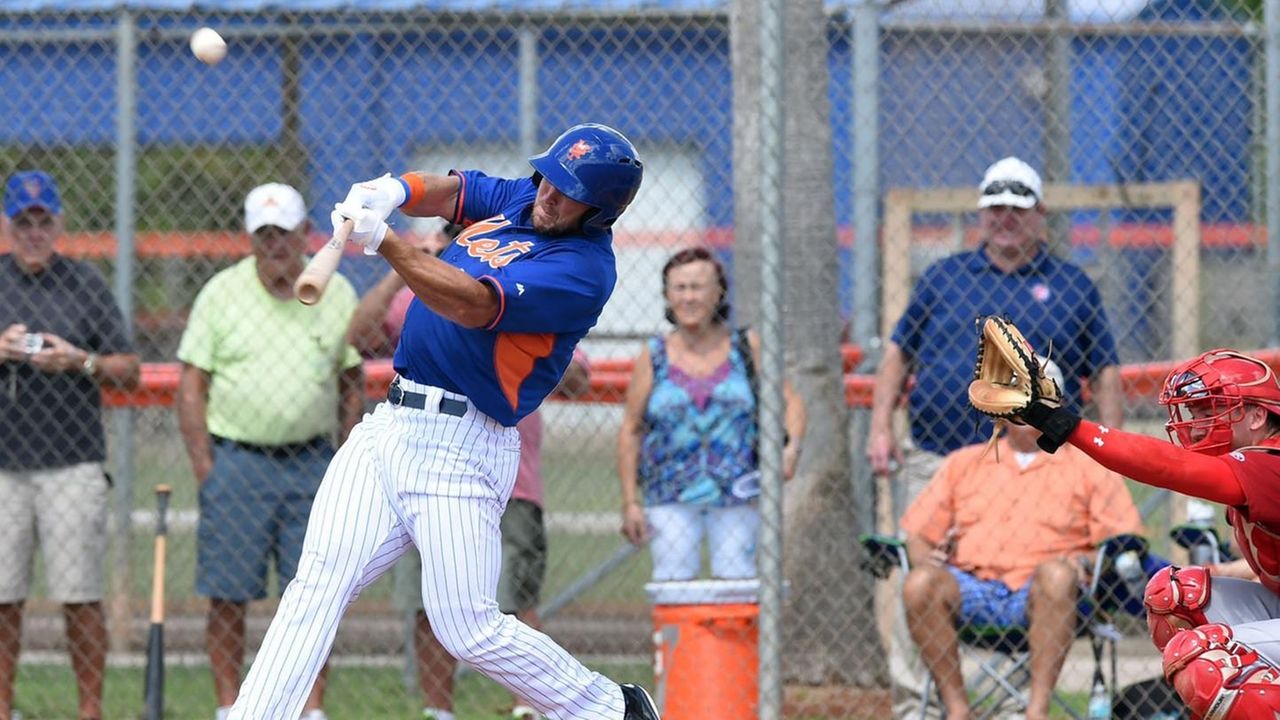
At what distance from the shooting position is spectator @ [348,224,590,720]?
6.16 metres

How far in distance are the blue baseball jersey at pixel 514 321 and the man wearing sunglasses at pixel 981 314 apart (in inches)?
76.1

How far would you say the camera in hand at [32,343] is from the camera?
20.4 feet

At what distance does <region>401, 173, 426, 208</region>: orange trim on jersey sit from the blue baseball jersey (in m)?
A: 0.15

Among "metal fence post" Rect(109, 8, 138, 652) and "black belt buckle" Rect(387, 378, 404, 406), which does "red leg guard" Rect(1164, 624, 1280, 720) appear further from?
"metal fence post" Rect(109, 8, 138, 652)

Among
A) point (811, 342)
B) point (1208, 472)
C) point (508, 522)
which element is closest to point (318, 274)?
point (1208, 472)

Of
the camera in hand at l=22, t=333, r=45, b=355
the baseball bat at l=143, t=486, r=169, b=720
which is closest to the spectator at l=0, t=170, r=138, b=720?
the camera in hand at l=22, t=333, r=45, b=355

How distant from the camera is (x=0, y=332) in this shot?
6.40 metres

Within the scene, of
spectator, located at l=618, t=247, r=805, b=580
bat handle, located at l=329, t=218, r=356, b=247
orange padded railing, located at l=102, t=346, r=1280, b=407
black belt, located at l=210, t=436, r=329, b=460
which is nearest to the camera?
bat handle, located at l=329, t=218, r=356, b=247

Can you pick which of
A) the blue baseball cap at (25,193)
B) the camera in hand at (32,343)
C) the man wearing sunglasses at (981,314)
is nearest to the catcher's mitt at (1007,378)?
the man wearing sunglasses at (981,314)

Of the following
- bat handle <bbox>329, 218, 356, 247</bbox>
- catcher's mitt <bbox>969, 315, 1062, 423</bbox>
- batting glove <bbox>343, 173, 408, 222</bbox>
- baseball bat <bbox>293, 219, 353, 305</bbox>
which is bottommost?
catcher's mitt <bbox>969, 315, 1062, 423</bbox>

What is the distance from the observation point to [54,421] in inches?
250

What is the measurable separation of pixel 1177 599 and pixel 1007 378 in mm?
919

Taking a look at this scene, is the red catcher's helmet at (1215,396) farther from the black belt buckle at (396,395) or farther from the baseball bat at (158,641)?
the baseball bat at (158,641)

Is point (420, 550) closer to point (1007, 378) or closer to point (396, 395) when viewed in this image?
point (396, 395)
